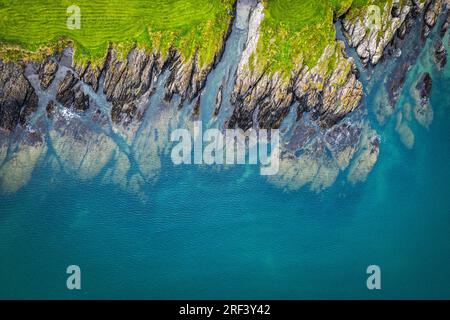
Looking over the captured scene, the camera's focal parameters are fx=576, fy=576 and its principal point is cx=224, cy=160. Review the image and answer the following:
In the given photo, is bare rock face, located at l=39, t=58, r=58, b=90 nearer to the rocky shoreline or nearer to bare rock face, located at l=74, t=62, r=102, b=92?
the rocky shoreline

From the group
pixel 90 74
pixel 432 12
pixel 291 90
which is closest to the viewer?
pixel 90 74

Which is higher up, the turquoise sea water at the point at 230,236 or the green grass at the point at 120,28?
the green grass at the point at 120,28

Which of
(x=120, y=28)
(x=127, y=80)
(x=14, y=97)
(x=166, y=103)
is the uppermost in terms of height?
(x=120, y=28)

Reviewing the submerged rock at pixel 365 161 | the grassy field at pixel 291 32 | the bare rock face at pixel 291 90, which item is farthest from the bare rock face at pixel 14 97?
the submerged rock at pixel 365 161

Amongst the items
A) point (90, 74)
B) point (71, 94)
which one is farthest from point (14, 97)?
point (90, 74)

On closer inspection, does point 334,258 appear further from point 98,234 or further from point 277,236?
point 98,234

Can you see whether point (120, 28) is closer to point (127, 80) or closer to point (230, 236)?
point (127, 80)

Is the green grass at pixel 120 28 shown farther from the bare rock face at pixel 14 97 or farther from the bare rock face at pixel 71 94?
the bare rock face at pixel 71 94
